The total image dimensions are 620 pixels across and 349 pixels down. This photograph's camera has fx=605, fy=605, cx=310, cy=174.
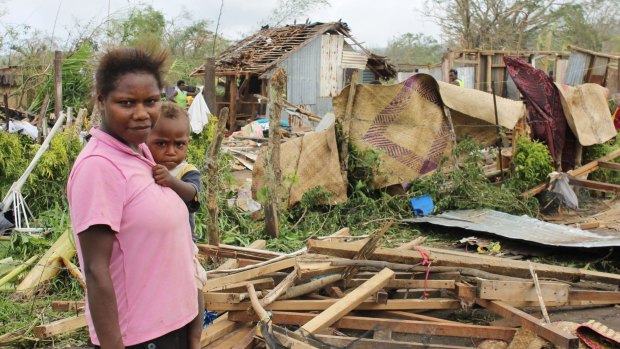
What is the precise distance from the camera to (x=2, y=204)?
6.61m

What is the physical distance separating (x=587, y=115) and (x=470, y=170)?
2544 mm

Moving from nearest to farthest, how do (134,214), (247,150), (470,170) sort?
(134,214) → (470,170) → (247,150)

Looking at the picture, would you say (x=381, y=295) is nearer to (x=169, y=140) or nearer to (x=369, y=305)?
(x=369, y=305)

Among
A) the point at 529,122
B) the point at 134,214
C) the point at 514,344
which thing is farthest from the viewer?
the point at 529,122

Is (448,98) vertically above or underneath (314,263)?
above

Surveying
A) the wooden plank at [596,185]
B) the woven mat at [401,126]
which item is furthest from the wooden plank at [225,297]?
the wooden plank at [596,185]

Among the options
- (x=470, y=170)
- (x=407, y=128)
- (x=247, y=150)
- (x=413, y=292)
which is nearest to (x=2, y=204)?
(x=413, y=292)

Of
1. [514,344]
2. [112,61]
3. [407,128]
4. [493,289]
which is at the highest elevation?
[112,61]

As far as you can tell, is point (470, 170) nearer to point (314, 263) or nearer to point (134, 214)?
point (314, 263)

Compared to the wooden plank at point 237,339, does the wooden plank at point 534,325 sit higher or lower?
higher

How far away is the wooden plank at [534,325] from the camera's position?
3.41m

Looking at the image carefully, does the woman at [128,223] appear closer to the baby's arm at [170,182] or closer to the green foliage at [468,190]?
the baby's arm at [170,182]

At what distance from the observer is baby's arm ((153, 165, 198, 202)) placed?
1905mm

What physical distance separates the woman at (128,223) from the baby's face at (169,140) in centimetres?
78
